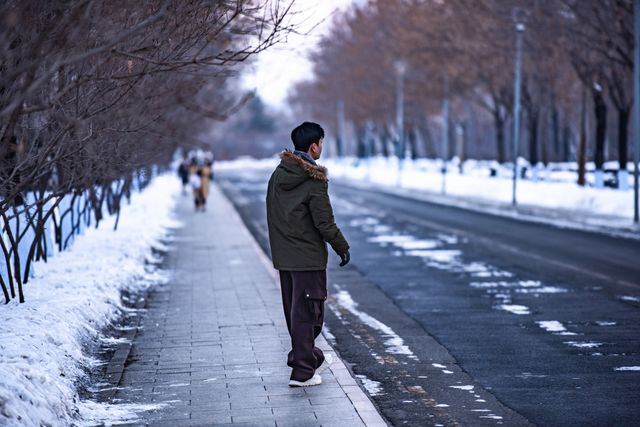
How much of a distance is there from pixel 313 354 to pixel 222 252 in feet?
45.8

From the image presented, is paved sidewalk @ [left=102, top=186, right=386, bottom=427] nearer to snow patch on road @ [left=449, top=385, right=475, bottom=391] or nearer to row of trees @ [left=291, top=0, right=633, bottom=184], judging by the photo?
snow patch on road @ [left=449, top=385, right=475, bottom=391]

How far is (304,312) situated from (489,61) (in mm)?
47723

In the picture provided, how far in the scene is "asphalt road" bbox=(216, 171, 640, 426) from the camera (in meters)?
8.73

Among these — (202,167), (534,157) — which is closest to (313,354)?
(202,167)

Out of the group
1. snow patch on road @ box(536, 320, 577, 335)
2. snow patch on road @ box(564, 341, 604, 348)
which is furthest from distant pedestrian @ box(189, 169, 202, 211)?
snow patch on road @ box(564, 341, 604, 348)

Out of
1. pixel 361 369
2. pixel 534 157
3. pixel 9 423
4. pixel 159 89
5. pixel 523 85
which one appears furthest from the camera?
pixel 523 85

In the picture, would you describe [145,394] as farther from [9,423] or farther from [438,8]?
[438,8]

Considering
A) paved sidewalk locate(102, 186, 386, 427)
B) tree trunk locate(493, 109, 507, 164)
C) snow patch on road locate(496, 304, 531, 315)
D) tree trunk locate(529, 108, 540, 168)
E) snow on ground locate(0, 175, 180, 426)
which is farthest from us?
tree trunk locate(493, 109, 507, 164)

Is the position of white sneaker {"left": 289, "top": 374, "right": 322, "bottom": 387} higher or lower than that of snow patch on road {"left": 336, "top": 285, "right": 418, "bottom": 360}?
higher

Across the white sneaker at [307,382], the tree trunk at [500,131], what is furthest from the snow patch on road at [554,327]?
the tree trunk at [500,131]

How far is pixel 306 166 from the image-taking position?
28.1 ft

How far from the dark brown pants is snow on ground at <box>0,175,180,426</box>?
1.28 meters

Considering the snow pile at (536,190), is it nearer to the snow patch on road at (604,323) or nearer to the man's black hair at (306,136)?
the snow patch on road at (604,323)

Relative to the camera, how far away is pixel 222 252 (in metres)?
22.8
